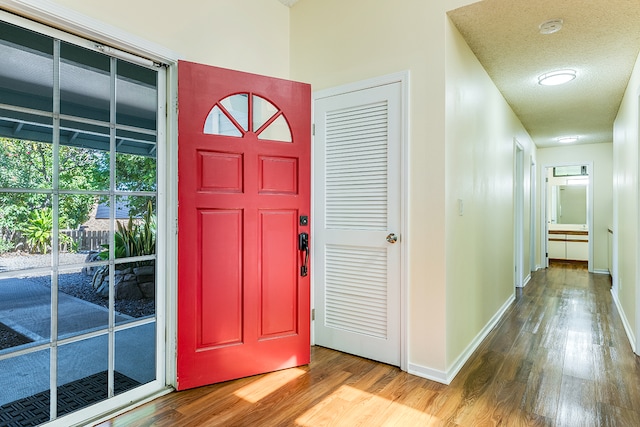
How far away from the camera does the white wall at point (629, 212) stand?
9.86 ft

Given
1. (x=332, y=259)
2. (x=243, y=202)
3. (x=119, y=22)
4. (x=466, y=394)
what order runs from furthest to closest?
1. (x=332, y=259)
2. (x=243, y=202)
3. (x=466, y=394)
4. (x=119, y=22)

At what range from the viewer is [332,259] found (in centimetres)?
285

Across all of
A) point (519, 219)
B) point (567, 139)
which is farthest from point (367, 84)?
point (567, 139)

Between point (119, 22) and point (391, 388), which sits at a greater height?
point (119, 22)

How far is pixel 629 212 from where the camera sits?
3.37m

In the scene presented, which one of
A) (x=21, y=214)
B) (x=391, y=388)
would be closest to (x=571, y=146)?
(x=391, y=388)

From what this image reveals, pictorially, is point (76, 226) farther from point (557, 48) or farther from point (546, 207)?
point (546, 207)

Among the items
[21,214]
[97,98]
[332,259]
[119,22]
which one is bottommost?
[332,259]

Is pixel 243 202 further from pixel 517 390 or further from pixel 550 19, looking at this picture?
pixel 550 19

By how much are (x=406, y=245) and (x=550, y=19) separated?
1.78 m

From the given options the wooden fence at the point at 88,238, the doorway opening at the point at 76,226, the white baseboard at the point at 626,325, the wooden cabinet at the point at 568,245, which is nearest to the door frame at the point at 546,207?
the wooden cabinet at the point at 568,245

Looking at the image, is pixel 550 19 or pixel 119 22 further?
pixel 550 19

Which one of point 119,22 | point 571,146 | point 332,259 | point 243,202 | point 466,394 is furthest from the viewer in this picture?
point 571,146

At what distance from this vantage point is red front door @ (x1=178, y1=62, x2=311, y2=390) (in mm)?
2191
